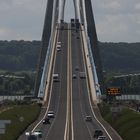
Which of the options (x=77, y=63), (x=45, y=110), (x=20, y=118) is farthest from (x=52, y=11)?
(x=20, y=118)

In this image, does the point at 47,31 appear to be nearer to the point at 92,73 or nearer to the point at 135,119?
the point at 92,73

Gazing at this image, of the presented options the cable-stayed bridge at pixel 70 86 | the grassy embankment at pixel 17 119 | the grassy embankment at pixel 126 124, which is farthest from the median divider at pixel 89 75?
the grassy embankment at pixel 126 124

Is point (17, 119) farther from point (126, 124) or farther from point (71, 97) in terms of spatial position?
point (71, 97)

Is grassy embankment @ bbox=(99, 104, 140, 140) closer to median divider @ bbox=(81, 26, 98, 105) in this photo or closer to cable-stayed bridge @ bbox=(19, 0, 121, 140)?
cable-stayed bridge @ bbox=(19, 0, 121, 140)

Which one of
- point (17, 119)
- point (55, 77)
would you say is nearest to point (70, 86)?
point (55, 77)

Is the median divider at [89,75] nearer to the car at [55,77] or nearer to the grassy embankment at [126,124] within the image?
the car at [55,77]
